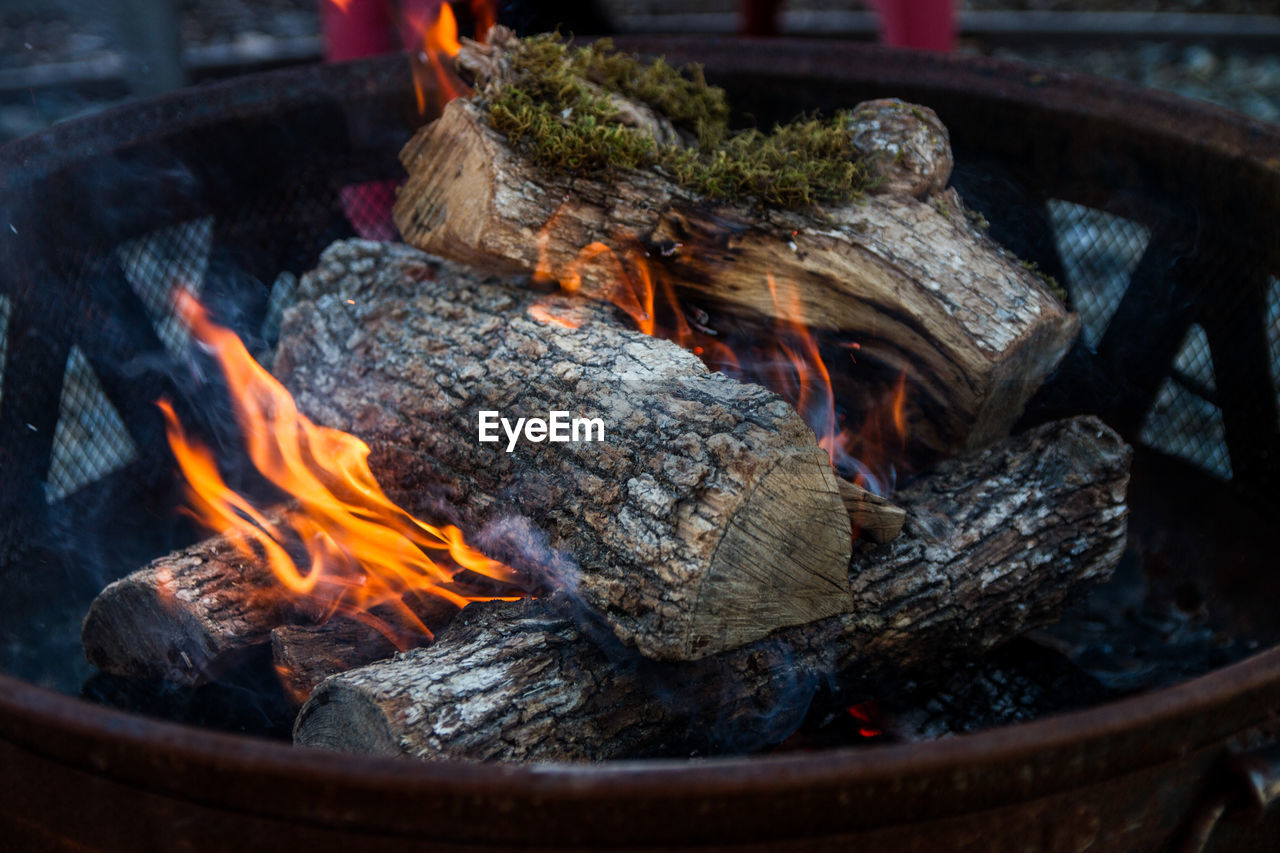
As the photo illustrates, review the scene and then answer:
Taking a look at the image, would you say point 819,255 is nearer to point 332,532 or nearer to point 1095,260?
point 332,532

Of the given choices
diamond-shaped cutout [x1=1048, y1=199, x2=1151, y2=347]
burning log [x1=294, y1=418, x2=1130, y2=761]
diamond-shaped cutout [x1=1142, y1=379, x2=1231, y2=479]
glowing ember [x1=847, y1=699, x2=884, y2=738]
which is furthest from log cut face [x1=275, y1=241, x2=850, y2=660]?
diamond-shaped cutout [x1=1142, y1=379, x2=1231, y2=479]

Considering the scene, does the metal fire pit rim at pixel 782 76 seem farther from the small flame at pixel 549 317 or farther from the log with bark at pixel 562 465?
the small flame at pixel 549 317

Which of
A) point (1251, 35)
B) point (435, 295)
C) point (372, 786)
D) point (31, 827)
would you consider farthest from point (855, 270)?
point (1251, 35)

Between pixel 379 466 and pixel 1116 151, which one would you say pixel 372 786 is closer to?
pixel 379 466

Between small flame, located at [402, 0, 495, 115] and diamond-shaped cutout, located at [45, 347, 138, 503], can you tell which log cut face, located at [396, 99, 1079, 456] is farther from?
diamond-shaped cutout, located at [45, 347, 138, 503]

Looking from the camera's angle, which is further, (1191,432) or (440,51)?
(1191,432)

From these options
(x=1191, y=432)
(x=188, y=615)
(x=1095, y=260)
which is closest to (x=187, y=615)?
(x=188, y=615)

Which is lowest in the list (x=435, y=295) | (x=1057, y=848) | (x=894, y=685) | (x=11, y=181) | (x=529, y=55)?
(x=894, y=685)
